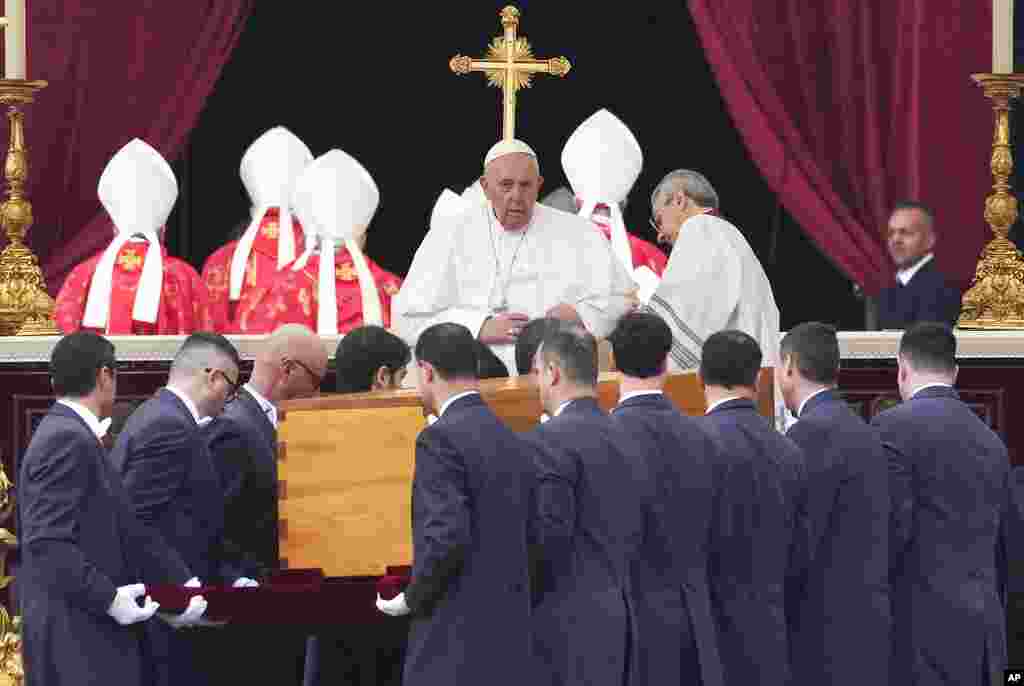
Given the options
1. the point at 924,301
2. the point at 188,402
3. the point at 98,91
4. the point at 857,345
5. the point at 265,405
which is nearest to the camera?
the point at 188,402

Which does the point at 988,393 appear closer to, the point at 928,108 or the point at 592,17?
the point at 928,108

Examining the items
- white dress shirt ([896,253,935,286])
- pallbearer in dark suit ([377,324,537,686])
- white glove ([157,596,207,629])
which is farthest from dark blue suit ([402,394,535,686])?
white dress shirt ([896,253,935,286])

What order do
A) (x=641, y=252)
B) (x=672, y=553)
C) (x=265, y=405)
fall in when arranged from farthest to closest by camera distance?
(x=641, y=252), (x=265, y=405), (x=672, y=553)

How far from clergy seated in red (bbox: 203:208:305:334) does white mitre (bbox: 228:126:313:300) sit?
0.02m

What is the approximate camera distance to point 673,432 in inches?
301

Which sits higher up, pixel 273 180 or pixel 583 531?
pixel 273 180

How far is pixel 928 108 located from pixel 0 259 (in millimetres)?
4191

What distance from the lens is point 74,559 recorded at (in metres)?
7.45

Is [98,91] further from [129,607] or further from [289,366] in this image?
[129,607]

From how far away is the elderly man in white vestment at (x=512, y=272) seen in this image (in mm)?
10148

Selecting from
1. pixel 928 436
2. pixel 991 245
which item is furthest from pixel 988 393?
pixel 928 436

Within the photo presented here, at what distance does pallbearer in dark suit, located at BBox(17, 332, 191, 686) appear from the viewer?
748 centimetres

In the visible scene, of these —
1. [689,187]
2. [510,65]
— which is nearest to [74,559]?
[689,187]

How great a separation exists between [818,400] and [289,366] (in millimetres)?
1635
